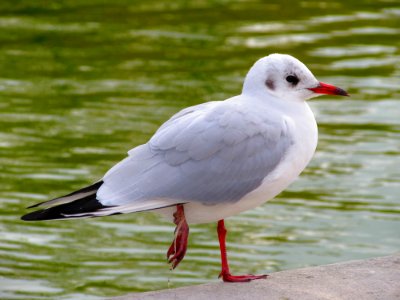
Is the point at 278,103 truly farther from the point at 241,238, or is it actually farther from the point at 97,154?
the point at 97,154

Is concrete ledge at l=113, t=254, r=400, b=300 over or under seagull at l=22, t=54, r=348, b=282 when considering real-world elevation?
under

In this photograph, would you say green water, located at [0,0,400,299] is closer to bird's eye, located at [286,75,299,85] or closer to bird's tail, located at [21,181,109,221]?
bird's tail, located at [21,181,109,221]

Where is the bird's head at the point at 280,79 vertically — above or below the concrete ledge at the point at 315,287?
above

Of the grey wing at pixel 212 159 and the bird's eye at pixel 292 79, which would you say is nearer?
the grey wing at pixel 212 159

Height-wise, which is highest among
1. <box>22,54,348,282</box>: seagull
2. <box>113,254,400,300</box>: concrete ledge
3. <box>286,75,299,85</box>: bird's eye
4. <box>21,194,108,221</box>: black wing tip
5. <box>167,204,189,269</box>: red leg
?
<box>286,75,299,85</box>: bird's eye

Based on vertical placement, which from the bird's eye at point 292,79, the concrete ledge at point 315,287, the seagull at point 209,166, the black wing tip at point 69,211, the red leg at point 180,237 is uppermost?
the bird's eye at point 292,79

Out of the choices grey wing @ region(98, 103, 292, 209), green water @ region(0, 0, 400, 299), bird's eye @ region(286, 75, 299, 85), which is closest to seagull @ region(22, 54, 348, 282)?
grey wing @ region(98, 103, 292, 209)

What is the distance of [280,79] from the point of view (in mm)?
4410

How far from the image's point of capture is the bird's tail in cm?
412

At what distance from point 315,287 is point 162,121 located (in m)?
4.86

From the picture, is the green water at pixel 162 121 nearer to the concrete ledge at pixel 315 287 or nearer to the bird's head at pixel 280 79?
the concrete ledge at pixel 315 287

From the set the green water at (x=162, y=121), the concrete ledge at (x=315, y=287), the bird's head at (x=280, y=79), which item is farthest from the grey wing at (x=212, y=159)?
the green water at (x=162, y=121)

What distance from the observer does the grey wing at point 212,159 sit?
4.25m

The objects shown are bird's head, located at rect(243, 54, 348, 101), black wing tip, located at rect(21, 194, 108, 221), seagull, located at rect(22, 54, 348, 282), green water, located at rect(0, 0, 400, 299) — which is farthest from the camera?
green water, located at rect(0, 0, 400, 299)
